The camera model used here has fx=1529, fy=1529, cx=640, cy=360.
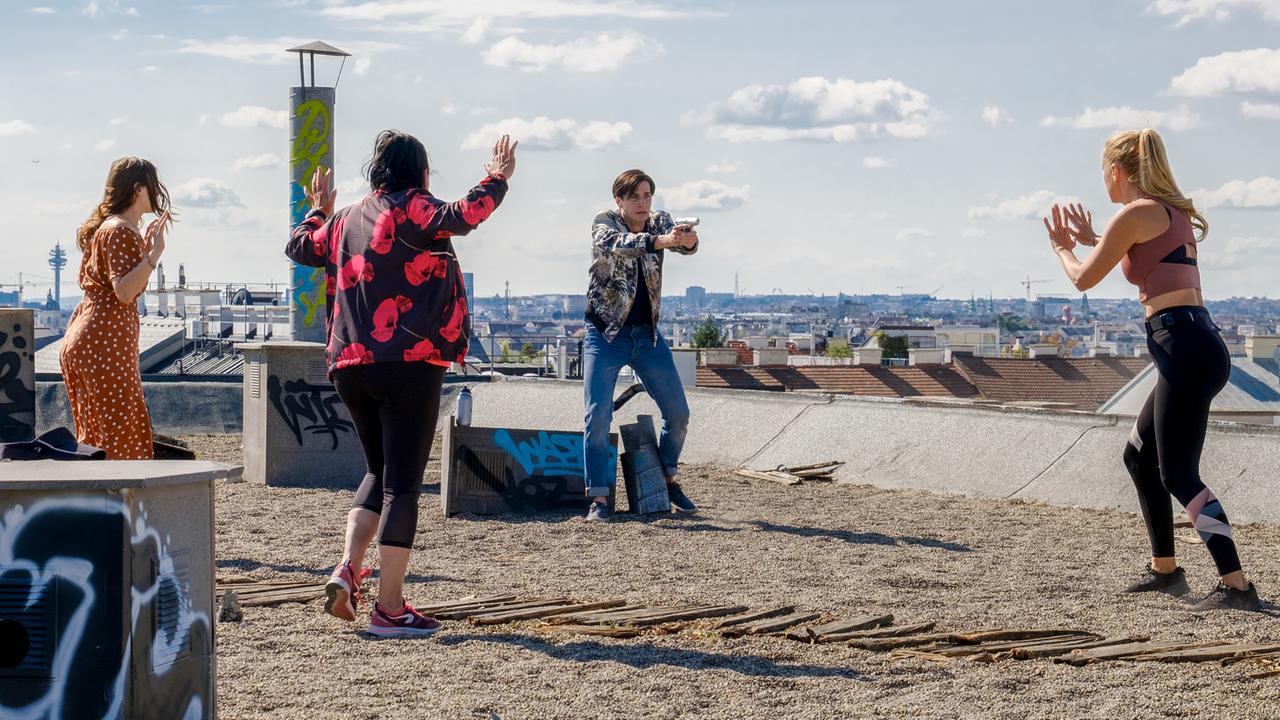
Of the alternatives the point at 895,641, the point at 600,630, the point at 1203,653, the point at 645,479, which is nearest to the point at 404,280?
the point at 600,630

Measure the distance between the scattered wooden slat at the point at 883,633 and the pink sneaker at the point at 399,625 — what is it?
1.37 metres

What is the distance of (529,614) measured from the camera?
554cm

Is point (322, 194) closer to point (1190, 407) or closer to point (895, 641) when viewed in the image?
point (895, 641)

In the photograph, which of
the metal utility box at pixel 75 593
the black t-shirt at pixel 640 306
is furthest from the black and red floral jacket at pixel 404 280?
the black t-shirt at pixel 640 306

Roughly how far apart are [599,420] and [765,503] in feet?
5.01

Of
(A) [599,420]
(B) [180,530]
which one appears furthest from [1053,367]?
(B) [180,530]

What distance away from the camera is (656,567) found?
6.91m

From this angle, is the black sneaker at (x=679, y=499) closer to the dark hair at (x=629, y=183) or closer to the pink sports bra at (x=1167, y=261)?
the dark hair at (x=629, y=183)

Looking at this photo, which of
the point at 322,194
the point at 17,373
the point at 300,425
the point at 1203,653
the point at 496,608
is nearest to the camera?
the point at 1203,653

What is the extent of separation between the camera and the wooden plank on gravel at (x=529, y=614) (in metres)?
5.48

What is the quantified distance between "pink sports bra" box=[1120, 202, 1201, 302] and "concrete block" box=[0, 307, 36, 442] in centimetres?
787

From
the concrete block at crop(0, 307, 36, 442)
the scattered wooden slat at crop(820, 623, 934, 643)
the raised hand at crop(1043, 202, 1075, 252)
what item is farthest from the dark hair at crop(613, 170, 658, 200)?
the concrete block at crop(0, 307, 36, 442)

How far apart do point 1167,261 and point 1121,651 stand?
5.87 feet

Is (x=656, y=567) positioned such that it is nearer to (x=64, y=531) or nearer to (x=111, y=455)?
(x=111, y=455)
